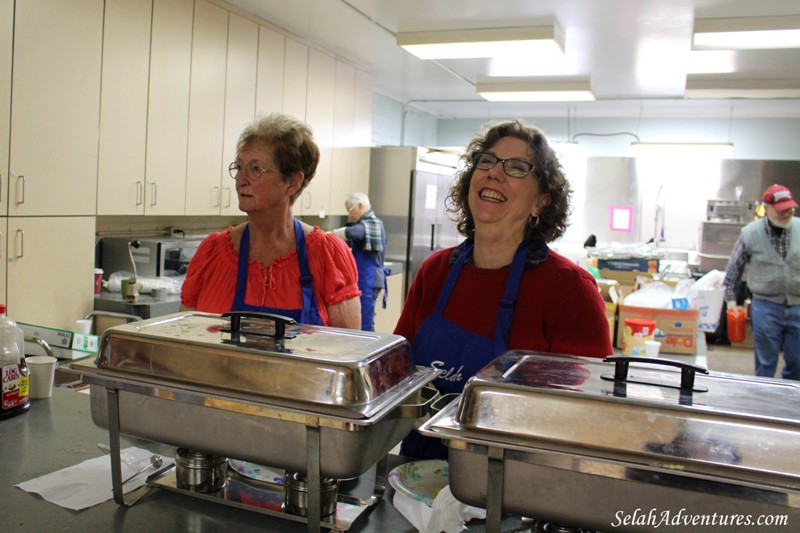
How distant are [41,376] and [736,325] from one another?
8141 mm

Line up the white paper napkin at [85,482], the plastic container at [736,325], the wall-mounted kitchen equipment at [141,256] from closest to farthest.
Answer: the white paper napkin at [85,482]
the wall-mounted kitchen equipment at [141,256]
the plastic container at [736,325]

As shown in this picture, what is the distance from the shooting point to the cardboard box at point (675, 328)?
3785 mm

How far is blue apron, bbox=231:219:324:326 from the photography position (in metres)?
2.08

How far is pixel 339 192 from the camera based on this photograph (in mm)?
6348

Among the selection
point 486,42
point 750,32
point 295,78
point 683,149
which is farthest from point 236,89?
point 683,149

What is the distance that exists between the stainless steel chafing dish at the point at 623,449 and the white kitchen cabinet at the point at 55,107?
2.92 m

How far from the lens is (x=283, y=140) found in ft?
7.16

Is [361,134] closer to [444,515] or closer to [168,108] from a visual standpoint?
[168,108]

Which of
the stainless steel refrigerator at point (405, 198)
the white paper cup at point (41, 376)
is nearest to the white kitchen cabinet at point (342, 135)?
the stainless steel refrigerator at point (405, 198)

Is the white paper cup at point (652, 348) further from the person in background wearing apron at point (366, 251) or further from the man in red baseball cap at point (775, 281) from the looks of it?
the person in background wearing apron at point (366, 251)

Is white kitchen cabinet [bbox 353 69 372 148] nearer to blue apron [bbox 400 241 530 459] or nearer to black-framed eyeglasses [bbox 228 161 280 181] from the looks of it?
black-framed eyeglasses [bbox 228 161 280 181]

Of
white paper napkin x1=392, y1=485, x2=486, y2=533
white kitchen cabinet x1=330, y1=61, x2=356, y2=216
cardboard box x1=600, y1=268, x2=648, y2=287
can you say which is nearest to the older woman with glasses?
white paper napkin x1=392, y1=485, x2=486, y2=533

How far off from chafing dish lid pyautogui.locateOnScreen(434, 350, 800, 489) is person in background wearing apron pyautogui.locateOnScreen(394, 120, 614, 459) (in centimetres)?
62

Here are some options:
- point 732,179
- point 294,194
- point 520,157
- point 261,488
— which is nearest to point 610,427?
point 261,488
